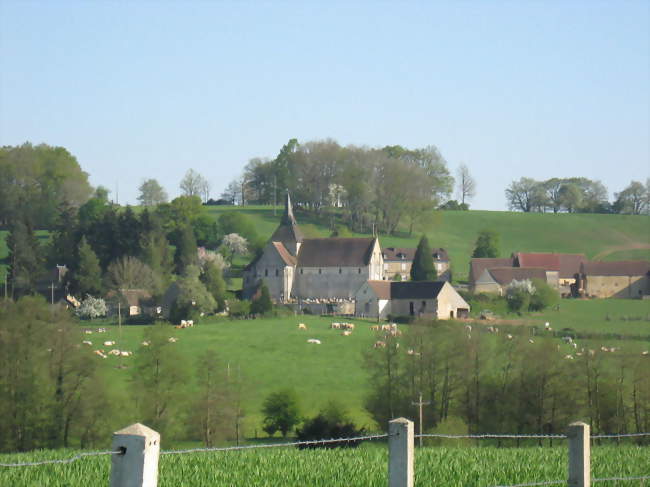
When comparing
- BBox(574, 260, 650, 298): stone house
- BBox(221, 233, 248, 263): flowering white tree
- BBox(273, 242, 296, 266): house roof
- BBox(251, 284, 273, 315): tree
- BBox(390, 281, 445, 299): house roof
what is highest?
BBox(221, 233, 248, 263): flowering white tree

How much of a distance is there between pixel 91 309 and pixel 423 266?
27690 millimetres

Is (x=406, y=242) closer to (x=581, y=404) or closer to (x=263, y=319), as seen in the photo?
(x=263, y=319)

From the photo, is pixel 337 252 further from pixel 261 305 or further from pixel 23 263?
pixel 23 263

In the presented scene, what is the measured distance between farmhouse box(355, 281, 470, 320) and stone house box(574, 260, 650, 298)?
2040cm

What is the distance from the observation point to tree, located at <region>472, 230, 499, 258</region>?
107438mm

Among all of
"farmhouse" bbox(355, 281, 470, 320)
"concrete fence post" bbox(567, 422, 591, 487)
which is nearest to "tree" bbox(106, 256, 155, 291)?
"farmhouse" bbox(355, 281, 470, 320)

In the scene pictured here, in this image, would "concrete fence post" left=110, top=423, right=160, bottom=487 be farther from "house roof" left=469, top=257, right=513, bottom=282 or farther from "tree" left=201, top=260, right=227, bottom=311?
"house roof" left=469, top=257, right=513, bottom=282

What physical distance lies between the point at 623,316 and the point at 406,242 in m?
42.0

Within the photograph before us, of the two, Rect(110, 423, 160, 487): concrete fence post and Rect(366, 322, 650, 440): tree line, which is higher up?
Rect(110, 423, 160, 487): concrete fence post

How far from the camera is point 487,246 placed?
108125 millimetres

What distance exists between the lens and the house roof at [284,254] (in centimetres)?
8875

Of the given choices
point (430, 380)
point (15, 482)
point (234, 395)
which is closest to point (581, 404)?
point (430, 380)

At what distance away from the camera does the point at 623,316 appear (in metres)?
73.1

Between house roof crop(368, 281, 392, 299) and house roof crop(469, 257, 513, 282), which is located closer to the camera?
house roof crop(368, 281, 392, 299)
